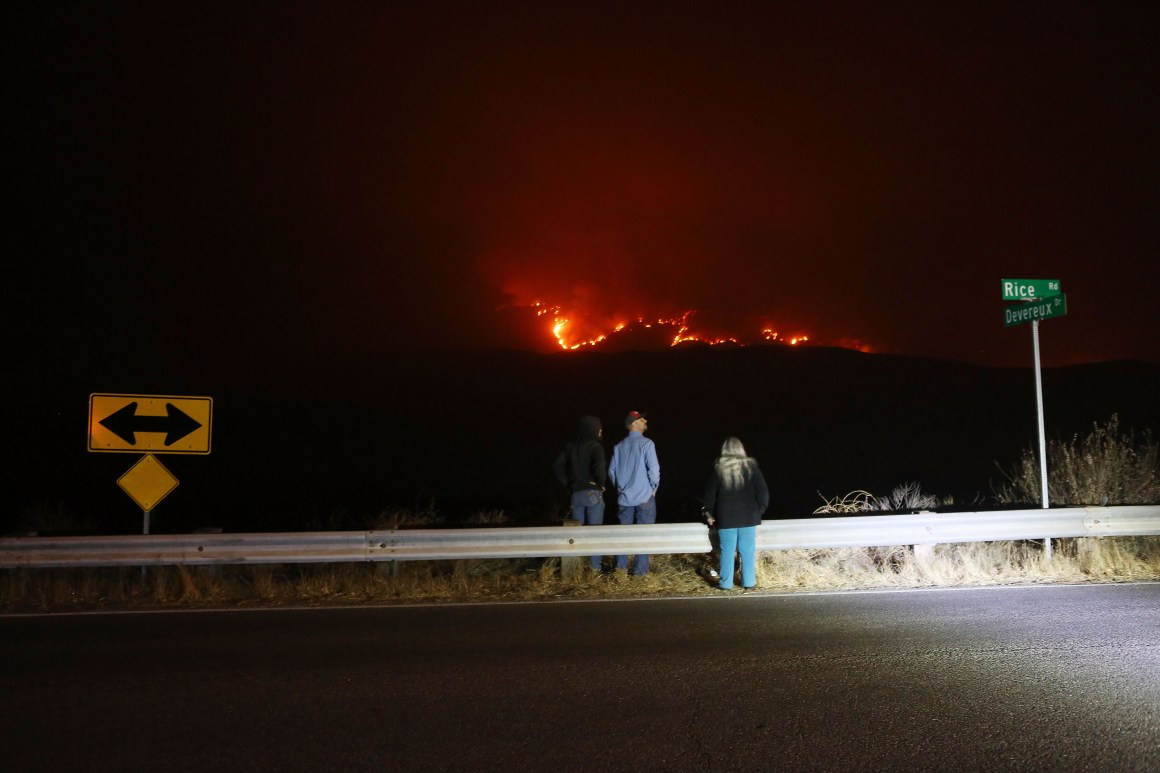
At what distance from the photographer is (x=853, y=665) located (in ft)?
19.9

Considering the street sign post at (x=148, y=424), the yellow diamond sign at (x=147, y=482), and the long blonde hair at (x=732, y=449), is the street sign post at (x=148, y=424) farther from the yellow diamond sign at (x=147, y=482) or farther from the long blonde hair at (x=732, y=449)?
the long blonde hair at (x=732, y=449)

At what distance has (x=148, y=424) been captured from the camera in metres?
10.7

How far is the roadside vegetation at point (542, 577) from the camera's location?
9.07 meters

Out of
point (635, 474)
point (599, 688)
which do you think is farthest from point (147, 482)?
point (599, 688)

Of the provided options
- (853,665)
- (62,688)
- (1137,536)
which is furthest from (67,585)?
(1137,536)

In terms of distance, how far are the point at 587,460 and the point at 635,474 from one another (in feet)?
1.85

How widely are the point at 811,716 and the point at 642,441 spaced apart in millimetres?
5361

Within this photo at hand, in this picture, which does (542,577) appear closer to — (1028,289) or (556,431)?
(1028,289)

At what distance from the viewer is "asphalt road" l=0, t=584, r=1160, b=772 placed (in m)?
4.45

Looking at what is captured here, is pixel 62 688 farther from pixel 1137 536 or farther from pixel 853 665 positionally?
pixel 1137 536

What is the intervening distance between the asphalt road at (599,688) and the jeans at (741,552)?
3.11 feet

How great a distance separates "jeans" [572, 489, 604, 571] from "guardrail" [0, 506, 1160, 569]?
1.84ft

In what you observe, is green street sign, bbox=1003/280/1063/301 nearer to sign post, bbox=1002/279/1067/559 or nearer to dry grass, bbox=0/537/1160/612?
sign post, bbox=1002/279/1067/559

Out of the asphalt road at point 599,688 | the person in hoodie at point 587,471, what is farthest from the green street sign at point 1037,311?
the person in hoodie at point 587,471
